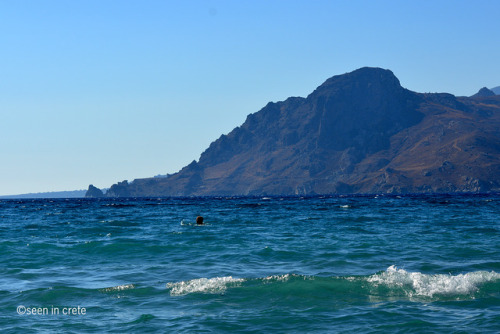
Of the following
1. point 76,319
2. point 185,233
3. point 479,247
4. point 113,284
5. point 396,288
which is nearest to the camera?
point 76,319

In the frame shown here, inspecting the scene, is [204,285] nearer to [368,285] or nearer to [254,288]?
Result: [254,288]

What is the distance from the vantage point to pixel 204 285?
19.8m

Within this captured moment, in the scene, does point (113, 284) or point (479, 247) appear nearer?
point (113, 284)

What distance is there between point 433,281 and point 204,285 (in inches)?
320

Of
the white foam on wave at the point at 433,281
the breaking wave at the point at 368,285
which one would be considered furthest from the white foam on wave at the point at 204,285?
the white foam on wave at the point at 433,281

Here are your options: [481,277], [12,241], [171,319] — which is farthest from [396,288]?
[12,241]

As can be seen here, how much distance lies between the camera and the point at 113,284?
20.6 meters

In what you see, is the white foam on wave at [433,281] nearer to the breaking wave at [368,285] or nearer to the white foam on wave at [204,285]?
the breaking wave at [368,285]

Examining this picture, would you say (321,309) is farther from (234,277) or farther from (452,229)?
(452,229)

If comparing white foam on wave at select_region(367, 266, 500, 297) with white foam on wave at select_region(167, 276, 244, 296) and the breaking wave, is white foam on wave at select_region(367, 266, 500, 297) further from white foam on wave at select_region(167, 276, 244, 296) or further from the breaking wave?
white foam on wave at select_region(167, 276, 244, 296)

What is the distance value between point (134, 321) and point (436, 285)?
10.3 metres

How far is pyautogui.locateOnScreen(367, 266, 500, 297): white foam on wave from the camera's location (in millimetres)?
18250

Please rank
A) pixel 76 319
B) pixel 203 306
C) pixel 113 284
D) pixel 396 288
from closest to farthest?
pixel 76 319 < pixel 203 306 < pixel 396 288 < pixel 113 284

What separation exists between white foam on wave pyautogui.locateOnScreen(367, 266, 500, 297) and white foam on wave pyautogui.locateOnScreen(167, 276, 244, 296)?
5.15m
